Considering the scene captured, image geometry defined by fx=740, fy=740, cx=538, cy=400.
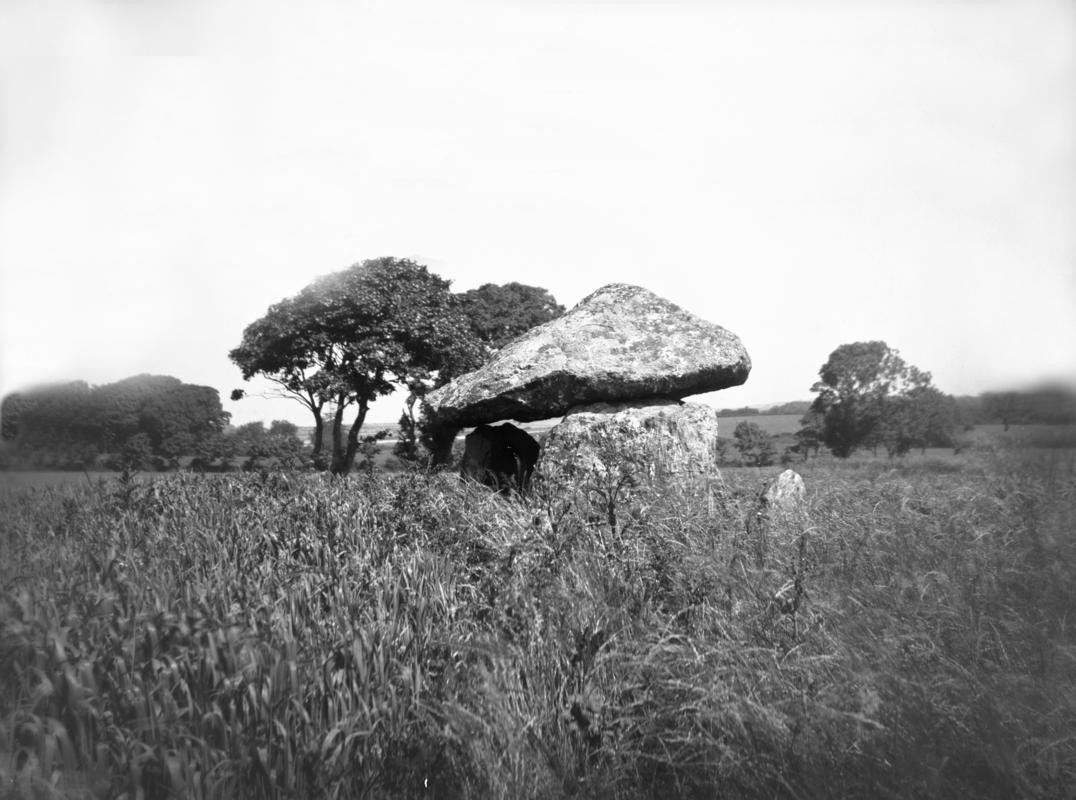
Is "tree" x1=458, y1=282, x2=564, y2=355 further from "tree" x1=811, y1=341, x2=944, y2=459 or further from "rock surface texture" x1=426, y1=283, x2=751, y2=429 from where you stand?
"rock surface texture" x1=426, y1=283, x2=751, y2=429

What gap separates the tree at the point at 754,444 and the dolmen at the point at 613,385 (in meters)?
12.5

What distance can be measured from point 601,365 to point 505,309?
23.0 m

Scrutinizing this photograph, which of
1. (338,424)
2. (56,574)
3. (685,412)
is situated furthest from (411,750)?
(338,424)

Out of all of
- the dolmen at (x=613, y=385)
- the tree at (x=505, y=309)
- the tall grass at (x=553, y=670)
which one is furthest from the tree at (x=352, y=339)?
the tall grass at (x=553, y=670)

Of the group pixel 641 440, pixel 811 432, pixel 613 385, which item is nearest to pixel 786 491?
pixel 641 440

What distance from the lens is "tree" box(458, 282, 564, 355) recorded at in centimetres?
2989

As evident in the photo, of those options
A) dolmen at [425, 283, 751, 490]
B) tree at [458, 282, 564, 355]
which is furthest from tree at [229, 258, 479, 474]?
dolmen at [425, 283, 751, 490]

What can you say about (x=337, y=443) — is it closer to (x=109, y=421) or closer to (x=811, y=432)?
(x=109, y=421)

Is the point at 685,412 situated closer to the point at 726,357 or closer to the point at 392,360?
the point at 726,357

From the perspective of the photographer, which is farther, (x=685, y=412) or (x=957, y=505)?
(x=685, y=412)

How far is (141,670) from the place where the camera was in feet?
9.25

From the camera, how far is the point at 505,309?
31.6 meters

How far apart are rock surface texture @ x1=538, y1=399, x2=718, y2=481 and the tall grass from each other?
3448 mm

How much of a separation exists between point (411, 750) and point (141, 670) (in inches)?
42.4
